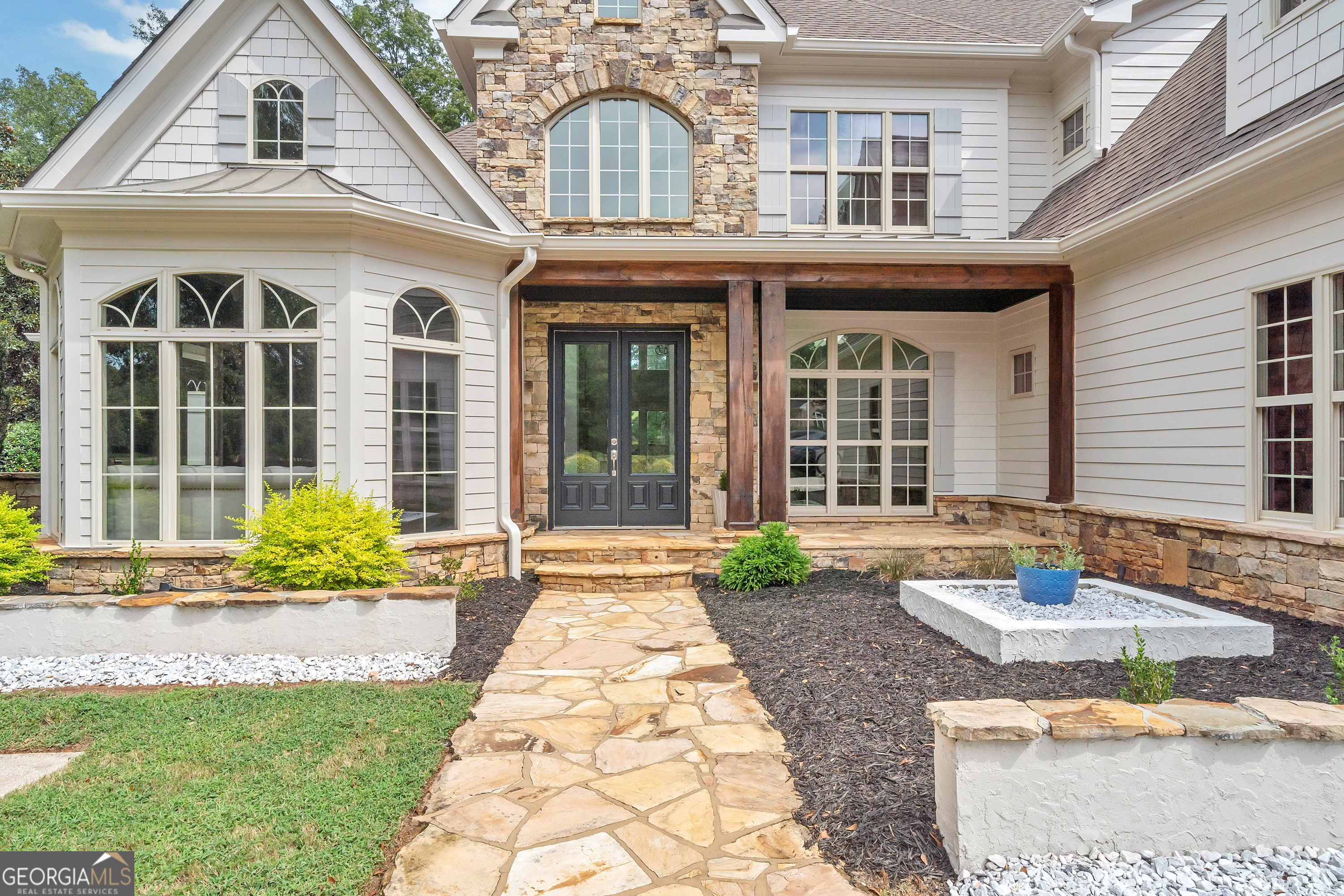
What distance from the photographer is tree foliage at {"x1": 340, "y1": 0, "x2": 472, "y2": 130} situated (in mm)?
19219

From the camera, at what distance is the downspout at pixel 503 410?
6742 millimetres

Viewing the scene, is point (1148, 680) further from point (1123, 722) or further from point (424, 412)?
point (424, 412)

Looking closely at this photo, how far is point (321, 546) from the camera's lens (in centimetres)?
467

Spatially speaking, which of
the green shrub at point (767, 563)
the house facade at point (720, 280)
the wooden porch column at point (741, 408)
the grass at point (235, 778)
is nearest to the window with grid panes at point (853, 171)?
the house facade at point (720, 280)

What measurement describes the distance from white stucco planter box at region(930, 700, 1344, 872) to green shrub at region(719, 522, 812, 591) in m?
3.97

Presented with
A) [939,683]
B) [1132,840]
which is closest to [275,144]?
[939,683]

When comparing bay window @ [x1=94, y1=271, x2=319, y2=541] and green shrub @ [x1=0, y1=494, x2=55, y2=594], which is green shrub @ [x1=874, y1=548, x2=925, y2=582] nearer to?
bay window @ [x1=94, y1=271, x2=319, y2=541]

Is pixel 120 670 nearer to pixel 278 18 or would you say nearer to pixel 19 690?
pixel 19 690

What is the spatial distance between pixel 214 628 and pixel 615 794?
3196mm

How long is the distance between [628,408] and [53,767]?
605 cm

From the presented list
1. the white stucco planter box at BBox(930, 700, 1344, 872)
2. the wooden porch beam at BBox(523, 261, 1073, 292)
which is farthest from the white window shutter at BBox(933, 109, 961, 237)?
the white stucco planter box at BBox(930, 700, 1344, 872)

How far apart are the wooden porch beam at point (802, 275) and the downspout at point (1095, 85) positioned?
1837 millimetres

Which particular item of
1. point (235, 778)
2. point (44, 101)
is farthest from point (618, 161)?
point (44, 101)

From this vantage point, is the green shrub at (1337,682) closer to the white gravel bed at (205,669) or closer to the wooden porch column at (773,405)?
the wooden porch column at (773,405)
